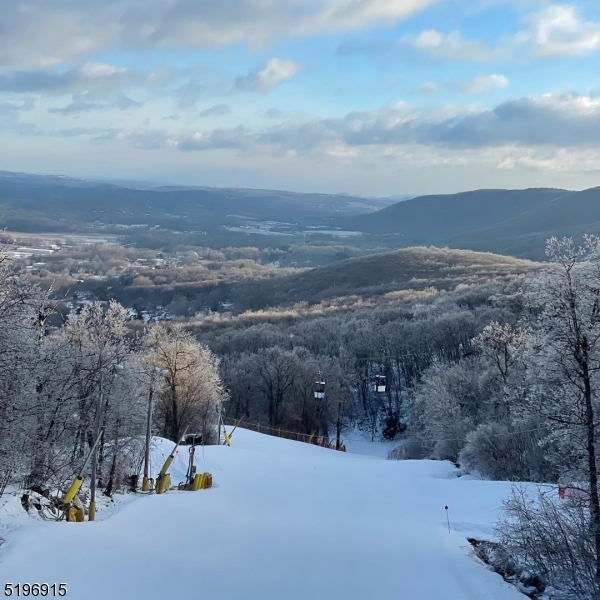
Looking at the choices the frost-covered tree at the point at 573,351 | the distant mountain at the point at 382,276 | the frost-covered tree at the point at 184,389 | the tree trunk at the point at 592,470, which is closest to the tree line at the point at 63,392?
the frost-covered tree at the point at 184,389

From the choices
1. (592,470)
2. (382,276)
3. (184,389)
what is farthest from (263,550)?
(382,276)

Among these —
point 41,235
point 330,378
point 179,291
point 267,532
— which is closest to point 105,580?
point 267,532

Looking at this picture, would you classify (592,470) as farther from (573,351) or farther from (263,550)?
(263,550)

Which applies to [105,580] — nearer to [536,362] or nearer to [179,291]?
[536,362]

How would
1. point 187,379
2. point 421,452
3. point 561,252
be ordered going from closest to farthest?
point 561,252, point 187,379, point 421,452

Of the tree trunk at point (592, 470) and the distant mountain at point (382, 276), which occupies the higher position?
the tree trunk at point (592, 470)

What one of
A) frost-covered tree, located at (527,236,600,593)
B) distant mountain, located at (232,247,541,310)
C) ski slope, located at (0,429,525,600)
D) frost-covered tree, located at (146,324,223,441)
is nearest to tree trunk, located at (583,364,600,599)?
frost-covered tree, located at (527,236,600,593)

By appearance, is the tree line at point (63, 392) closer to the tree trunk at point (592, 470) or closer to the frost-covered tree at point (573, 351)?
the frost-covered tree at point (573, 351)
